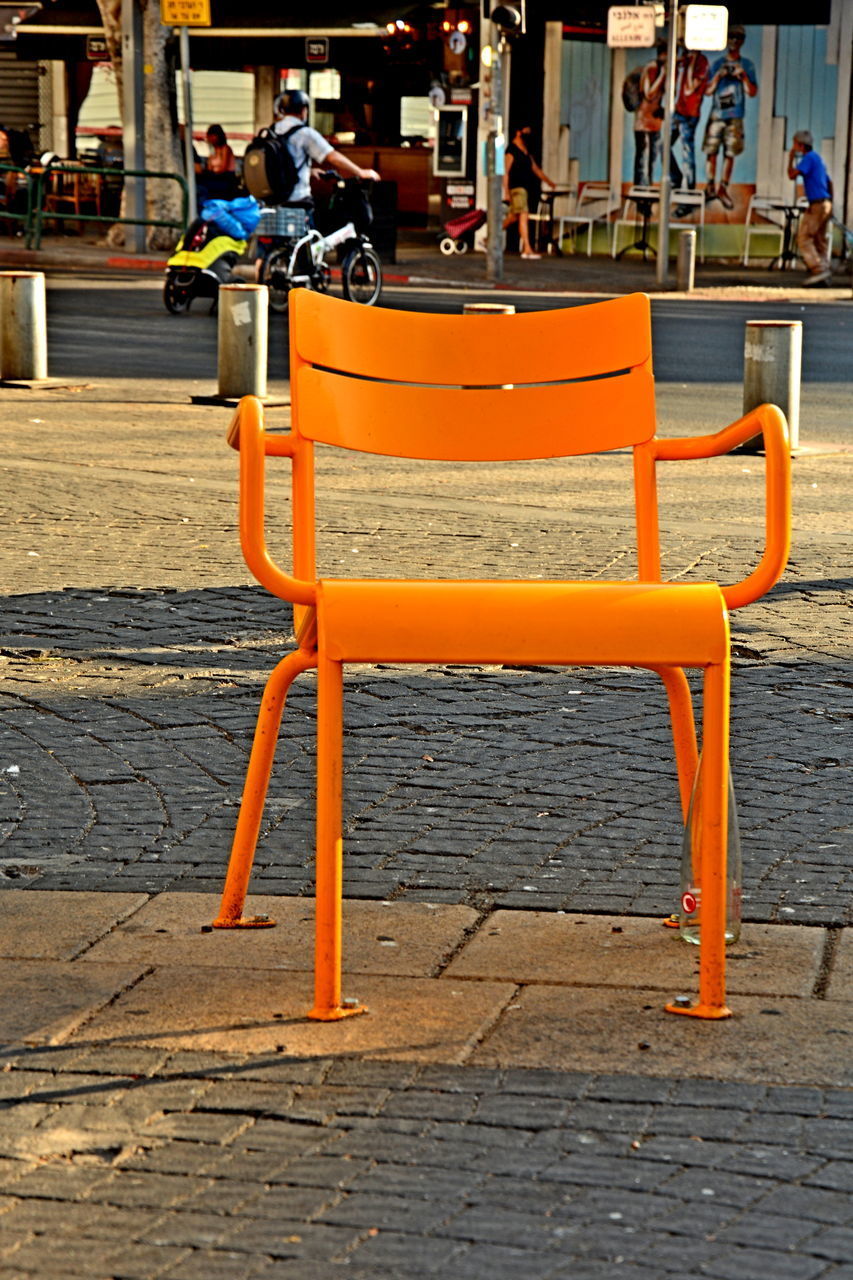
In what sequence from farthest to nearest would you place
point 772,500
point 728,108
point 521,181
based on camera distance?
point 728,108 < point 521,181 < point 772,500

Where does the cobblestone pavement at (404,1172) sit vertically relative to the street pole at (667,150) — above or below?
below

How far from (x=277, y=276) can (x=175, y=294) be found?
950 millimetres

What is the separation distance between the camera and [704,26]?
23703 mm

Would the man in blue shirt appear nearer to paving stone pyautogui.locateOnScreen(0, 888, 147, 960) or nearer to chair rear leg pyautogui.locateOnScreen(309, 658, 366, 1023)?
paving stone pyautogui.locateOnScreen(0, 888, 147, 960)

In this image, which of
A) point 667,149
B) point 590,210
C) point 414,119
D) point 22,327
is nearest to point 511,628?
point 22,327

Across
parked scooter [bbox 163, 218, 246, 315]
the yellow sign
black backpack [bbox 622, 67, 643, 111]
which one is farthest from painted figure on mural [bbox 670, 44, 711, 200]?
parked scooter [bbox 163, 218, 246, 315]

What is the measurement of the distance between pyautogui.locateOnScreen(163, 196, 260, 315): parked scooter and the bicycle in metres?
0.38

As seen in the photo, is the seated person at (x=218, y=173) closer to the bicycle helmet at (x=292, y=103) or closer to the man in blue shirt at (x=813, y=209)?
the bicycle helmet at (x=292, y=103)

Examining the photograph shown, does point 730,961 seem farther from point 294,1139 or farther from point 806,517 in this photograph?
point 806,517

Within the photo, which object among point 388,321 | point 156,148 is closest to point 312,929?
point 388,321

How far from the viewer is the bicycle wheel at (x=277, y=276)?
1862 cm

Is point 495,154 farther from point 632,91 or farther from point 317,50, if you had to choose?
point 317,50

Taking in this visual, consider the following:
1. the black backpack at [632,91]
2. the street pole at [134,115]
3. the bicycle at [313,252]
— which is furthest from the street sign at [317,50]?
the bicycle at [313,252]

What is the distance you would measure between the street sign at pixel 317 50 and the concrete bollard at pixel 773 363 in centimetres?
2111
